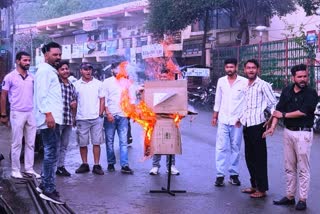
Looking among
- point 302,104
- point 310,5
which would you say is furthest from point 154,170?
point 310,5

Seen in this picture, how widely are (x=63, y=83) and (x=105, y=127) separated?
1199mm

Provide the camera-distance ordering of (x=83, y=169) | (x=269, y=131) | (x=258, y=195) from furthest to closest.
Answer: (x=83, y=169) < (x=258, y=195) < (x=269, y=131)

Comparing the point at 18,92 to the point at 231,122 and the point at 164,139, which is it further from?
the point at 231,122

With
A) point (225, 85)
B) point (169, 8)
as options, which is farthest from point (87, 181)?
point (169, 8)

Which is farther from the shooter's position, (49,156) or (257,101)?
(257,101)

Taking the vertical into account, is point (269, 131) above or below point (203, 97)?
above

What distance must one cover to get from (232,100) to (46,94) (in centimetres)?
258

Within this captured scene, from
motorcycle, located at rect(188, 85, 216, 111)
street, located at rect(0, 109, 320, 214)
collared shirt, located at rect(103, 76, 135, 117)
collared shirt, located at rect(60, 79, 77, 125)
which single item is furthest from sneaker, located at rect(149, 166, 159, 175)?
motorcycle, located at rect(188, 85, 216, 111)

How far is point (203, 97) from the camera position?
75.4ft

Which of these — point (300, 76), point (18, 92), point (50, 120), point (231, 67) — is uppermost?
point (231, 67)

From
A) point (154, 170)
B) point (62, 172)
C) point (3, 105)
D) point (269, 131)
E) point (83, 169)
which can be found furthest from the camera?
point (83, 169)

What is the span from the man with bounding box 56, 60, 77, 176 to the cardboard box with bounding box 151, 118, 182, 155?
49.9 inches

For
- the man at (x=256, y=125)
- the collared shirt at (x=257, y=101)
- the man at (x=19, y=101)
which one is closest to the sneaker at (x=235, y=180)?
the man at (x=256, y=125)

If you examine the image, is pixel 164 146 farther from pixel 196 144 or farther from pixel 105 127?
pixel 196 144
